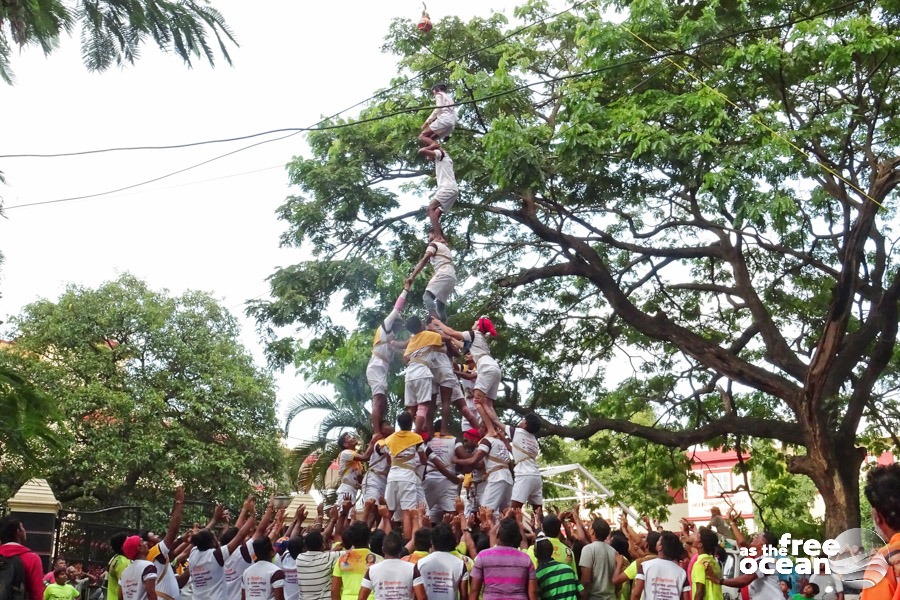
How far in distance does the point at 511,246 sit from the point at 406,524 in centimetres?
860

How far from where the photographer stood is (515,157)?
46.4 ft

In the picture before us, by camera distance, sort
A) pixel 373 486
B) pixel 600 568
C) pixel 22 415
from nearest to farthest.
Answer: pixel 22 415 → pixel 600 568 → pixel 373 486

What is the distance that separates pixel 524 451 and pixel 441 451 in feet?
3.12

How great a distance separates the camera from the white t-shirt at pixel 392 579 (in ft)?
21.2

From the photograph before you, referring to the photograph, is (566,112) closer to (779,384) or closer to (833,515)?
(779,384)

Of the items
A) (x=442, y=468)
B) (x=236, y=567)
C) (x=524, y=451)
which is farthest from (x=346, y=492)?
(x=236, y=567)

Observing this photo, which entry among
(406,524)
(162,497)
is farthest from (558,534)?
(162,497)

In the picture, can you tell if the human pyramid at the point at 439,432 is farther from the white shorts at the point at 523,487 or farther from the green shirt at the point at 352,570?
the green shirt at the point at 352,570

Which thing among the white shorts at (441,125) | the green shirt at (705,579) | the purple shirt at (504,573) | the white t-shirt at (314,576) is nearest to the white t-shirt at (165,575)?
the white t-shirt at (314,576)

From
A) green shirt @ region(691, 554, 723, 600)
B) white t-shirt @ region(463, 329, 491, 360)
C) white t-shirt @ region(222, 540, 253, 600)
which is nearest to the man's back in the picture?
green shirt @ region(691, 554, 723, 600)

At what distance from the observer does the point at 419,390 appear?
11.9 m

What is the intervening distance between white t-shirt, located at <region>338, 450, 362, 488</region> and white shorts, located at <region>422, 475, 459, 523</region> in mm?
840

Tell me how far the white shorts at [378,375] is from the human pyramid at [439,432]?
0.04ft

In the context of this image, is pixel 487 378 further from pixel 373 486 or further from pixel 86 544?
pixel 86 544
